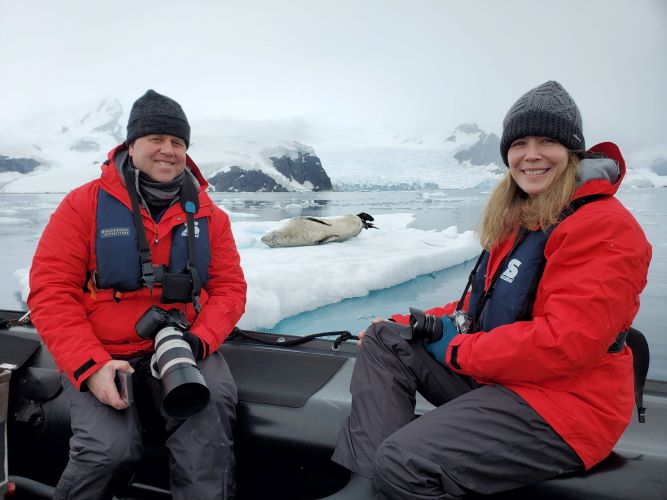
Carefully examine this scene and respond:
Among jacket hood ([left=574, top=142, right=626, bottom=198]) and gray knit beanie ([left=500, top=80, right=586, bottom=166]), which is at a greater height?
gray knit beanie ([left=500, top=80, right=586, bottom=166])

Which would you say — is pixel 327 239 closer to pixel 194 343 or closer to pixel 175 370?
pixel 194 343

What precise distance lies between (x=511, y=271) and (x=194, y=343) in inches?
37.6

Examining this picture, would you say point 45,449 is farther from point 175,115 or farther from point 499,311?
point 499,311

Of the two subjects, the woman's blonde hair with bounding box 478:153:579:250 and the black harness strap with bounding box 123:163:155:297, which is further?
the black harness strap with bounding box 123:163:155:297

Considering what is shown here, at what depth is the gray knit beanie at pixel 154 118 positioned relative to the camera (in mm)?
1604

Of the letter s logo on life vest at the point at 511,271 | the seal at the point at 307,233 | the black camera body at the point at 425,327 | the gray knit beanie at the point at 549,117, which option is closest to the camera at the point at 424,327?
the black camera body at the point at 425,327

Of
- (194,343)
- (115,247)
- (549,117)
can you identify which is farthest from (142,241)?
(549,117)

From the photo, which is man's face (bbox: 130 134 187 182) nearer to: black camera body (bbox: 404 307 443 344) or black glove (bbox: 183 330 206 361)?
black glove (bbox: 183 330 206 361)

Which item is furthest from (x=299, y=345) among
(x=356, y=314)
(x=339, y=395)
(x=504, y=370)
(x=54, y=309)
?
(x=356, y=314)

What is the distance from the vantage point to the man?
1269mm

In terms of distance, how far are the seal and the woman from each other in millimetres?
4576

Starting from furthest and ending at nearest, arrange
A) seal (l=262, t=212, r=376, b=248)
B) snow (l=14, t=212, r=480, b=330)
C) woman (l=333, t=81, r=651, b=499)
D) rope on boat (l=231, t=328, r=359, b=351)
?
seal (l=262, t=212, r=376, b=248) < snow (l=14, t=212, r=480, b=330) < rope on boat (l=231, t=328, r=359, b=351) < woman (l=333, t=81, r=651, b=499)

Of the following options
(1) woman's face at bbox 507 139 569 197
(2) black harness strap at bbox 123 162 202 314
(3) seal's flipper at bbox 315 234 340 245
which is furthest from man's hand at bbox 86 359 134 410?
(3) seal's flipper at bbox 315 234 340 245

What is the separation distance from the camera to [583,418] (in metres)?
1.05
